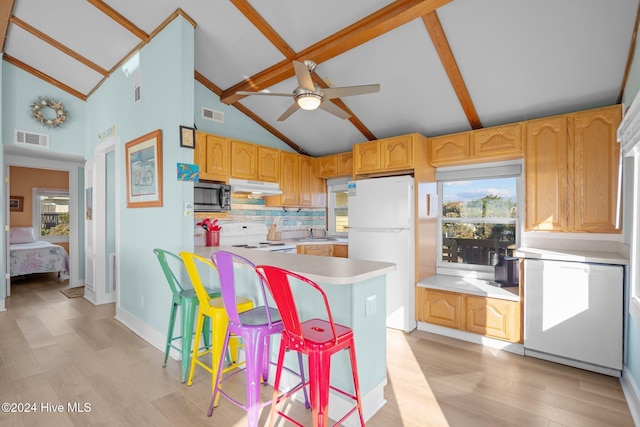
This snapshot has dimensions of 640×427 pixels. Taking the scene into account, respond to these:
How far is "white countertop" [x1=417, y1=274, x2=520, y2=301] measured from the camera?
3.05 meters

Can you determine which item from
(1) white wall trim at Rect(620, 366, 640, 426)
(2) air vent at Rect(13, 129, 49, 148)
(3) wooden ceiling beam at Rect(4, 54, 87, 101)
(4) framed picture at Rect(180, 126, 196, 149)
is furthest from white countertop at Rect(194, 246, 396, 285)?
(3) wooden ceiling beam at Rect(4, 54, 87, 101)

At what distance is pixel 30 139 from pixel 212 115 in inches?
97.3

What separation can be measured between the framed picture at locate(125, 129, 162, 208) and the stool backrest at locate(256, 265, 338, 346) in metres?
1.93

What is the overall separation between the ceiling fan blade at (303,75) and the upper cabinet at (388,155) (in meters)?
1.55

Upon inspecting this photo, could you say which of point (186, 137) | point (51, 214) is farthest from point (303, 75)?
point (51, 214)

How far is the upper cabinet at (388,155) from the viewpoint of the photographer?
3.52m

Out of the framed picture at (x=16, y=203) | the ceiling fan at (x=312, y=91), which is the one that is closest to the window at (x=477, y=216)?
the ceiling fan at (x=312, y=91)

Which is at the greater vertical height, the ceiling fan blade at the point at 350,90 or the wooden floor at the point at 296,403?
the ceiling fan blade at the point at 350,90

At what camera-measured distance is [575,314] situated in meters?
2.57

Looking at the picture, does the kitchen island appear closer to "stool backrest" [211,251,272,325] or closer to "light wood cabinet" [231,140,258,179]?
"stool backrest" [211,251,272,325]

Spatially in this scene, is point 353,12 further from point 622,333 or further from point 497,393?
point 622,333

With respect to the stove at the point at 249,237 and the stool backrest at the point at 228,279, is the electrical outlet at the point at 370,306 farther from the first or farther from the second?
the stove at the point at 249,237

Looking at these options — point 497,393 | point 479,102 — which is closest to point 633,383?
point 497,393

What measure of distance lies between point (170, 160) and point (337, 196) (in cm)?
302
